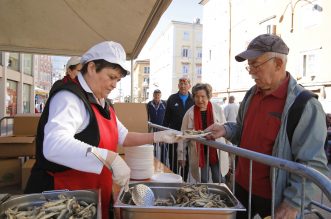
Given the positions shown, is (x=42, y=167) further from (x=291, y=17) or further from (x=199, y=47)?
(x=199, y=47)

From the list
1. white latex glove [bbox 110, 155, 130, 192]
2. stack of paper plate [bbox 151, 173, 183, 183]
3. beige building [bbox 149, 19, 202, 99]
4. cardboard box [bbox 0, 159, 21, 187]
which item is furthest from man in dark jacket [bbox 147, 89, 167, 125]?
beige building [bbox 149, 19, 202, 99]

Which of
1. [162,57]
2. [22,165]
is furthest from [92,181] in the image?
[162,57]

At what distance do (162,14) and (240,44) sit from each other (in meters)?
23.9

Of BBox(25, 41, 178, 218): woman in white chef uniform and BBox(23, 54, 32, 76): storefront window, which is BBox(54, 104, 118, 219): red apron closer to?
BBox(25, 41, 178, 218): woman in white chef uniform

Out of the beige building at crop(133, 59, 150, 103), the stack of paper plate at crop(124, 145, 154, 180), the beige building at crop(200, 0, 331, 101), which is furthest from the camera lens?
the beige building at crop(133, 59, 150, 103)

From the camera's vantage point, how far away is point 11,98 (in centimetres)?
1388

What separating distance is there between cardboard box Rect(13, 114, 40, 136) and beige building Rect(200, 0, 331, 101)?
15.5 m

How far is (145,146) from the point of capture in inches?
105

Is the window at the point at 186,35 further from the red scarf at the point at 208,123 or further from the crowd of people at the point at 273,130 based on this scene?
the crowd of people at the point at 273,130

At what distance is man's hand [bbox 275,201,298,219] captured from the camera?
188cm

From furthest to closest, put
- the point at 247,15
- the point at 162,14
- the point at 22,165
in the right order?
the point at 247,15 → the point at 22,165 → the point at 162,14

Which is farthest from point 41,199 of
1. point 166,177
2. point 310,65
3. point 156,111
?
point 310,65

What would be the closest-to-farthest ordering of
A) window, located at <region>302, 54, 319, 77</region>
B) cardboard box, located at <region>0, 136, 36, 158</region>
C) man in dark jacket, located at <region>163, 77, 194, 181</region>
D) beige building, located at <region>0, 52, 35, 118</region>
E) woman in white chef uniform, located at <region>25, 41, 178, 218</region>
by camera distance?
1. woman in white chef uniform, located at <region>25, 41, 178, 218</region>
2. cardboard box, located at <region>0, 136, 36, 158</region>
3. man in dark jacket, located at <region>163, 77, 194, 181</region>
4. beige building, located at <region>0, 52, 35, 118</region>
5. window, located at <region>302, 54, 319, 77</region>

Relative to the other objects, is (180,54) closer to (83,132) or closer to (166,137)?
(166,137)
